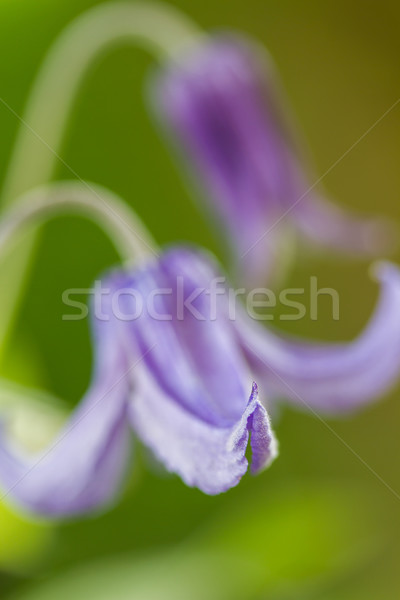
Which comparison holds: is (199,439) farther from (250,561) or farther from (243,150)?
(243,150)

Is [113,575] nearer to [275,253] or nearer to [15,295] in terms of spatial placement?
[15,295]

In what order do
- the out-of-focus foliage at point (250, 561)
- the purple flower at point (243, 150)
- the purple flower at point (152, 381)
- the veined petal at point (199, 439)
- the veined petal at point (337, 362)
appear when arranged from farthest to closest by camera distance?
1. the purple flower at point (243, 150)
2. the out-of-focus foliage at point (250, 561)
3. the veined petal at point (337, 362)
4. the purple flower at point (152, 381)
5. the veined petal at point (199, 439)

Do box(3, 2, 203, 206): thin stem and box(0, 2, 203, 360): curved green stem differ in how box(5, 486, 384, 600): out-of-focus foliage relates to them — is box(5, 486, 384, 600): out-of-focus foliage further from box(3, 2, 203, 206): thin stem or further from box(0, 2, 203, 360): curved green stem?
box(3, 2, 203, 206): thin stem

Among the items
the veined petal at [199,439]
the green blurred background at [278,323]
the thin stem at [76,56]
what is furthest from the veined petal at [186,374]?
the thin stem at [76,56]

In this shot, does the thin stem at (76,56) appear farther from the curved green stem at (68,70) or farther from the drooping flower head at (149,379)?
the drooping flower head at (149,379)

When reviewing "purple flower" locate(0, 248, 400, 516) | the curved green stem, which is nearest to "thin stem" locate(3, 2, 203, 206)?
the curved green stem

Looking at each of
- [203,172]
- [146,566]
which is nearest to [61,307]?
[203,172]

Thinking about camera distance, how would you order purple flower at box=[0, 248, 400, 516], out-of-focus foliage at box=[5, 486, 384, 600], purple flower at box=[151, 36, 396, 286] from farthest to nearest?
purple flower at box=[151, 36, 396, 286]
out-of-focus foliage at box=[5, 486, 384, 600]
purple flower at box=[0, 248, 400, 516]
